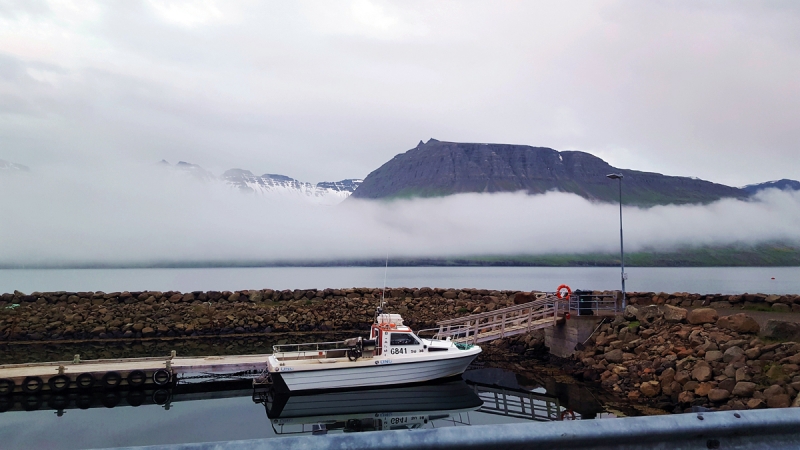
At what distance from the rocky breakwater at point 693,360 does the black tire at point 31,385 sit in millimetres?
23193

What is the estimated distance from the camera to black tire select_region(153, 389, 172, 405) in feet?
68.0

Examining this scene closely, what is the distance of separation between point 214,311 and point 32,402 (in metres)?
18.9

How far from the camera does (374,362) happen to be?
20703 millimetres

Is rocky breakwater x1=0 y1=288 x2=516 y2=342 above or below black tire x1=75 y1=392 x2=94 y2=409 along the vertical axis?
above

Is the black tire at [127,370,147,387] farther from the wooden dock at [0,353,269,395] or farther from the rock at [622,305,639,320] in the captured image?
the rock at [622,305,639,320]

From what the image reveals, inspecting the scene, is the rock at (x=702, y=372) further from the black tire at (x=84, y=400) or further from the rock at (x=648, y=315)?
the black tire at (x=84, y=400)

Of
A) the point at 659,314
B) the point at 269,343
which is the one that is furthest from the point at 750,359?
the point at 269,343

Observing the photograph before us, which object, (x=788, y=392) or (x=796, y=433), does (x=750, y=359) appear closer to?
(x=788, y=392)

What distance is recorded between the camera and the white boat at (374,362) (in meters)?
20.3

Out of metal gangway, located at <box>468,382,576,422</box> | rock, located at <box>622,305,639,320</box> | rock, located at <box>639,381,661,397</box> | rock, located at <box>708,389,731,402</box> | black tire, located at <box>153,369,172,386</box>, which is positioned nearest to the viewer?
rock, located at <box>708,389,731,402</box>

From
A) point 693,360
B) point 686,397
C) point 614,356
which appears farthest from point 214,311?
point 686,397

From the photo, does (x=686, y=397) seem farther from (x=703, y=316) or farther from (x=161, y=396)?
(x=161, y=396)

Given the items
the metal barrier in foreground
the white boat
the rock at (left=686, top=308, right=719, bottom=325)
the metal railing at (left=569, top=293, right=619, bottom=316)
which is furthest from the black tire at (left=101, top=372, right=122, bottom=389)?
the rock at (left=686, top=308, right=719, bottom=325)

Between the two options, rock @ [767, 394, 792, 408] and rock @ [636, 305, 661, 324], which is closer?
rock @ [767, 394, 792, 408]
